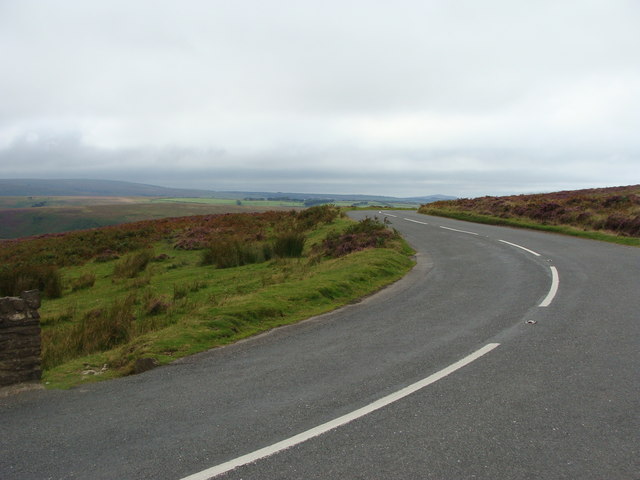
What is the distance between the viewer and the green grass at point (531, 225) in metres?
18.9

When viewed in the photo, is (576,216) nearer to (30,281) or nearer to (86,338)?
(86,338)

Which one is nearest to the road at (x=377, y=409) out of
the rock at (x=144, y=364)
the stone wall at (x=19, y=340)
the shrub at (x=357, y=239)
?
the rock at (x=144, y=364)

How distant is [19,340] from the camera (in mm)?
5773

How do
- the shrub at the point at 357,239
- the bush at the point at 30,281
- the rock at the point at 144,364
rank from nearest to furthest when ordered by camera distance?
the rock at the point at 144,364
the bush at the point at 30,281
the shrub at the point at 357,239

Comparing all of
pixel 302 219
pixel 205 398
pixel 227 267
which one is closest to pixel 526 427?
pixel 205 398

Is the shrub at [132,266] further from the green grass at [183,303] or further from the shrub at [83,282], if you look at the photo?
the shrub at [83,282]

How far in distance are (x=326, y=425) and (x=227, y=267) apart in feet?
49.0

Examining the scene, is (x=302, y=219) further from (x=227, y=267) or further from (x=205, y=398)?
(x=205, y=398)

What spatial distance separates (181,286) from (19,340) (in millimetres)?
8599

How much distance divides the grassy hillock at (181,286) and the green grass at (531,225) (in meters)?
9.29

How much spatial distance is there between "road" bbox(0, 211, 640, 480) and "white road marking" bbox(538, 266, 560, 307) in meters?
0.53

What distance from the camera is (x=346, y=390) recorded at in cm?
510

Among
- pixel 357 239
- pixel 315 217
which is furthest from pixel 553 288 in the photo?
pixel 315 217

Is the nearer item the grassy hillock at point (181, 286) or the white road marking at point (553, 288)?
the grassy hillock at point (181, 286)
